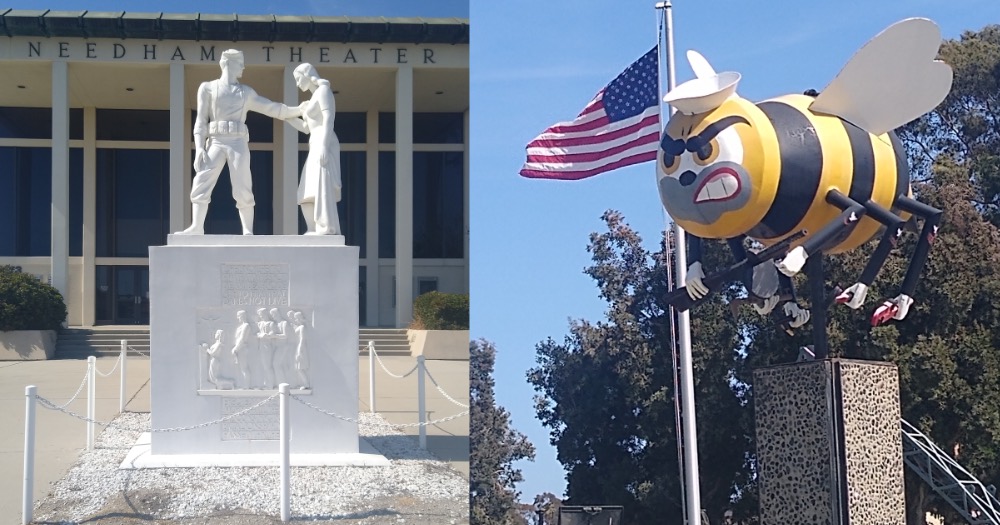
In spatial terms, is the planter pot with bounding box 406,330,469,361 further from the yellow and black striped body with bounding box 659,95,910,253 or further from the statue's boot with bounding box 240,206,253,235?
the yellow and black striped body with bounding box 659,95,910,253

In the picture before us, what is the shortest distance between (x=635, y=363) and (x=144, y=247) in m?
16.1

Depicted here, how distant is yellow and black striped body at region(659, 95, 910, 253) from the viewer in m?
9.56

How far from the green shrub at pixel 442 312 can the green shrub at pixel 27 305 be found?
7797 mm

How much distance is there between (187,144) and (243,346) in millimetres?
19418

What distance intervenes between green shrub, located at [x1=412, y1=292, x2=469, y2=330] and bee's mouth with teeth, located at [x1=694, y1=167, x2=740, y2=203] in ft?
59.5

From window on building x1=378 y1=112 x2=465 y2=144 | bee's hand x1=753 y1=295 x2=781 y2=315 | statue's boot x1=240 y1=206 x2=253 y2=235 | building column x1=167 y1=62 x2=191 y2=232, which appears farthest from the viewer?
window on building x1=378 y1=112 x2=465 y2=144

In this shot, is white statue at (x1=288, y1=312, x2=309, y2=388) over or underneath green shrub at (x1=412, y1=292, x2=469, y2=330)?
underneath

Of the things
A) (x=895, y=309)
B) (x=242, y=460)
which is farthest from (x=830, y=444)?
(x=242, y=460)

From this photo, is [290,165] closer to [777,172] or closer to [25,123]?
[25,123]

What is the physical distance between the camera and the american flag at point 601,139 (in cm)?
1491

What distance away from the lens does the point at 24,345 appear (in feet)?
84.3

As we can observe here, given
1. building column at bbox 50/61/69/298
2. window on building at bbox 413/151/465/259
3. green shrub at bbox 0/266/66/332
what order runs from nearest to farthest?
green shrub at bbox 0/266/66/332
building column at bbox 50/61/69/298
window on building at bbox 413/151/465/259

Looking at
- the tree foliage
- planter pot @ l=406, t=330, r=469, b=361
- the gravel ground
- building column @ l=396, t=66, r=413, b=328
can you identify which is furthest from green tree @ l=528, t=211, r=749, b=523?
the gravel ground

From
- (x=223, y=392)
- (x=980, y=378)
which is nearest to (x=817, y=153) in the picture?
(x=223, y=392)
